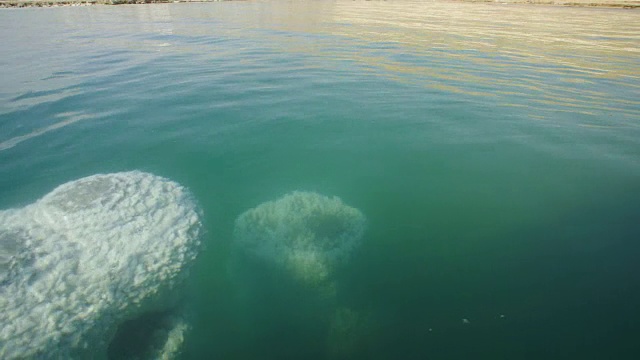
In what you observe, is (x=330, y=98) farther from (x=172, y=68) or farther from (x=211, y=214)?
(x=172, y=68)

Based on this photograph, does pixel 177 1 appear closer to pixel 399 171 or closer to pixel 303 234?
pixel 399 171

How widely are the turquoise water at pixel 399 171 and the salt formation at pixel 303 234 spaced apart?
263mm

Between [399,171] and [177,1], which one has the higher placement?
[177,1]

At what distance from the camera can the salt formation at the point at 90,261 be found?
4320 mm

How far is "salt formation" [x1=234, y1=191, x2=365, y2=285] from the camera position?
5520mm

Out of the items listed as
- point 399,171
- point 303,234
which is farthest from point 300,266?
point 399,171

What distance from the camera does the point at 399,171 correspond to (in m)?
7.62

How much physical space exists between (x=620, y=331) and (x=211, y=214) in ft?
20.4

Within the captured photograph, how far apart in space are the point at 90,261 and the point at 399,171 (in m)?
5.91

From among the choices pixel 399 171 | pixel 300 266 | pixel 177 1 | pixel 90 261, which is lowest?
pixel 300 266

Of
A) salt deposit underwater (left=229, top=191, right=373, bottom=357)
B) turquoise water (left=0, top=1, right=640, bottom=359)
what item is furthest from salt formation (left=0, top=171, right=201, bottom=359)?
salt deposit underwater (left=229, top=191, right=373, bottom=357)

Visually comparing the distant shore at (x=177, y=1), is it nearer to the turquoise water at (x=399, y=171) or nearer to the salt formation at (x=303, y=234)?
the turquoise water at (x=399, y=171)

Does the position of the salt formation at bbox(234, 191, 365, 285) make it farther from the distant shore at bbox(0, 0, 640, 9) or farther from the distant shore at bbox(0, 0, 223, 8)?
the distant shore at bbox(0, 0, 223, 8)

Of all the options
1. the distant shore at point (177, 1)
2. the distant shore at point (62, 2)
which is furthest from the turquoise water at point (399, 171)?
the distant shore at point (62, 2)
